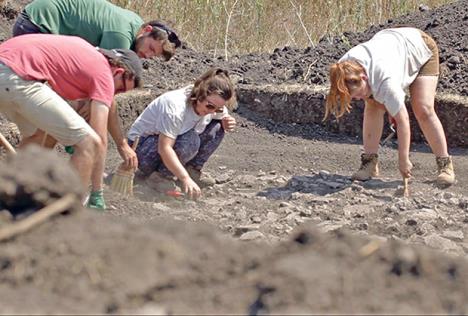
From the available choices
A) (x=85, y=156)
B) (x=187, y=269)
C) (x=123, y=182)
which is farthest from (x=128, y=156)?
(x=187, y=269)

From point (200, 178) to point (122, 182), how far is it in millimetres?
712

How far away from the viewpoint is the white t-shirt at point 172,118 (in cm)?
575

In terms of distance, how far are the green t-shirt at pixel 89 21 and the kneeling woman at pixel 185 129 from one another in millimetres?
466

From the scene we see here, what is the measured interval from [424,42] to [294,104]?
6.40 ft

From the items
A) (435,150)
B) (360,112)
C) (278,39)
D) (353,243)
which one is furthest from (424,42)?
(278,39)

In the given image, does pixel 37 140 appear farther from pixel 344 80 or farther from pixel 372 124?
pixel 372 124

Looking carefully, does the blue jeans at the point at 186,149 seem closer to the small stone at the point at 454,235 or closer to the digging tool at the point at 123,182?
the digging tool at the point at 123,182

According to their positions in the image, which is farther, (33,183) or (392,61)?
(392,61)

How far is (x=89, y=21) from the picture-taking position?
6133 millimetres

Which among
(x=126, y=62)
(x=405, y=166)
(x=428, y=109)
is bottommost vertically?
(x=405, y=166)

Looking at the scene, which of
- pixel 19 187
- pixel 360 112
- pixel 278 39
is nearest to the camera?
pixel 19 187

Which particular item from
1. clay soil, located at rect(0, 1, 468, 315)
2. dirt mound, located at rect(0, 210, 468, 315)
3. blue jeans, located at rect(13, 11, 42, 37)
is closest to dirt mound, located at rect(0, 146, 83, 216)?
clay soil, located at rect(0, 1, 468, 315)

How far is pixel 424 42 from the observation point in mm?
6477

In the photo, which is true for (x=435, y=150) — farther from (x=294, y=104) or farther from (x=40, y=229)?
(x=40, y=229)
